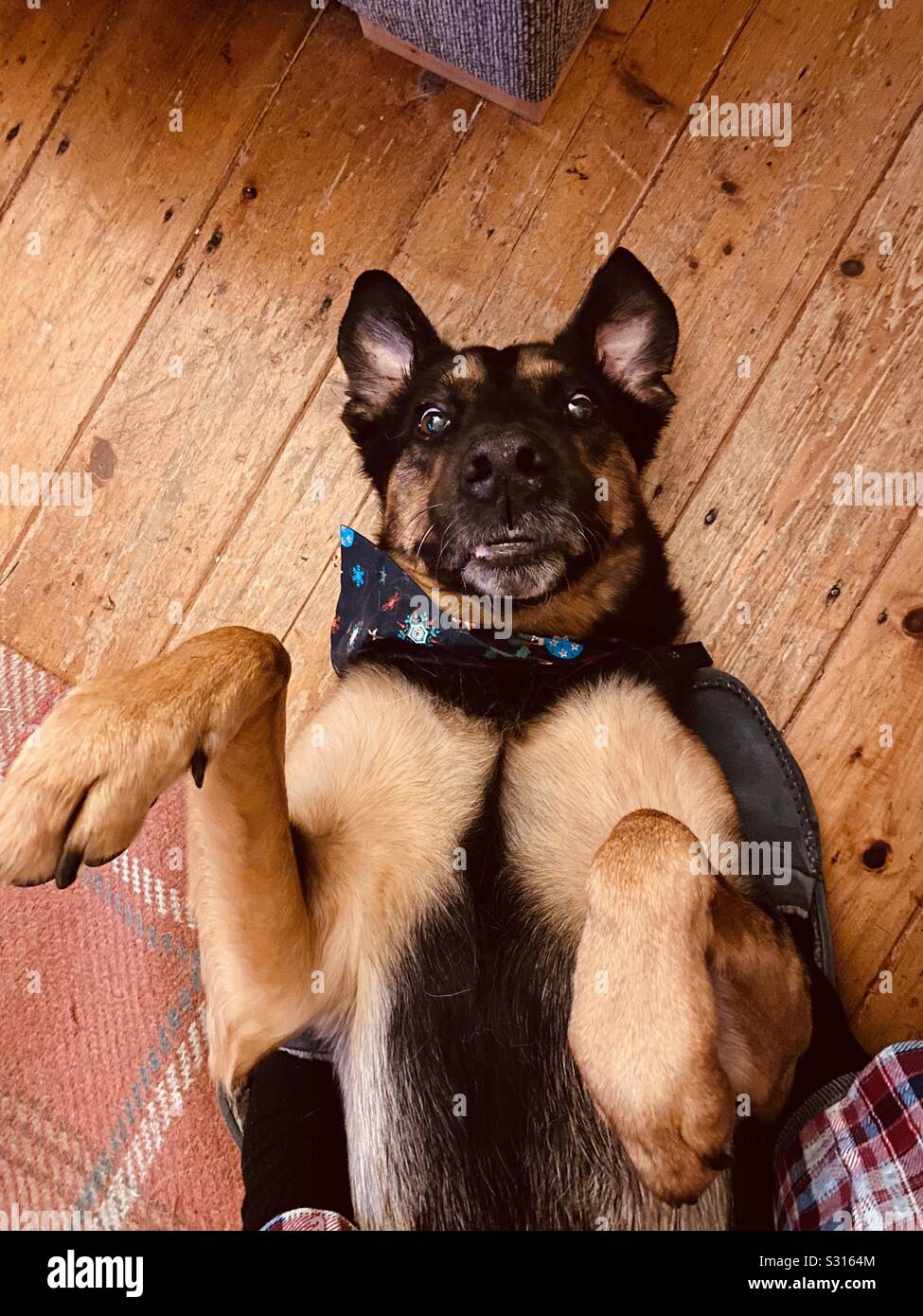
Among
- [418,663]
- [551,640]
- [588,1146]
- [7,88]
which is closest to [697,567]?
[551,640]

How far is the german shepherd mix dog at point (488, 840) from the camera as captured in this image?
6.01 ft

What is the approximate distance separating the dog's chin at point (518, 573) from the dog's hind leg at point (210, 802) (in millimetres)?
656

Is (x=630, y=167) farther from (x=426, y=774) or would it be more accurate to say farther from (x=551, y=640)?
(x=426, y=774)

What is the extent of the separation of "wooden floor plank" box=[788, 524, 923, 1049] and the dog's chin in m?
1.02

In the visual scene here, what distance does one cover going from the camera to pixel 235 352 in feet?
10.5

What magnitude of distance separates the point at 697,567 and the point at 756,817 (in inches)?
31.7

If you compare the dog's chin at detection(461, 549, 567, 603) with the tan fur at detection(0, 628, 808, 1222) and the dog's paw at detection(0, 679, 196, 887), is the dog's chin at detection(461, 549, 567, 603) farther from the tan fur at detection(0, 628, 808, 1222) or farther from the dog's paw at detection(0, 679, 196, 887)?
the dog's paw at detection(0, 679, 196, 887)

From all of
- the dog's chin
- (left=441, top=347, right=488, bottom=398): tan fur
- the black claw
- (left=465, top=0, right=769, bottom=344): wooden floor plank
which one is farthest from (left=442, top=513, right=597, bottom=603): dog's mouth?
the black claw

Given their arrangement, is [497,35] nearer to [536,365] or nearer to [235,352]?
[536,365]

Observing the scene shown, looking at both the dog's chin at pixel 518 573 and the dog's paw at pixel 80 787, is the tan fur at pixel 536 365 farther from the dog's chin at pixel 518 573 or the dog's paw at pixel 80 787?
the dog's paw at pixel 80 787

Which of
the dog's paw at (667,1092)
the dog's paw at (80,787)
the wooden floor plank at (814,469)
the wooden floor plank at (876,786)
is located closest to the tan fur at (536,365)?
the wooden floor plank at (814,469)

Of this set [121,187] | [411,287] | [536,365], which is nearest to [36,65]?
[121,187]

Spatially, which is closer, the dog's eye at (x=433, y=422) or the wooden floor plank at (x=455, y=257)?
the dog's eye at (x=433, y=422)
